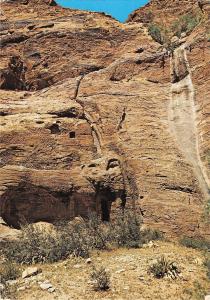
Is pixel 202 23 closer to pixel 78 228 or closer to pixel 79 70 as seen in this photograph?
pixel 79 70

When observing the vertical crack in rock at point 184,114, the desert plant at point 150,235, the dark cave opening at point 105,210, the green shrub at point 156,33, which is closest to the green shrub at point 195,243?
the desert plant at point 150,235

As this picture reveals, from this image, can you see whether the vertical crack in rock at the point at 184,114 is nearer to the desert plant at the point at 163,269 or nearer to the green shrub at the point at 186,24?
the green shrub at the point at 186,24

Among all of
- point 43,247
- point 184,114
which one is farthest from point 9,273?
point 184,114

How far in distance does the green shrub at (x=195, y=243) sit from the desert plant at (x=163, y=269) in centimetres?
263

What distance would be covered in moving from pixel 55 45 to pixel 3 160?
8.46 metres

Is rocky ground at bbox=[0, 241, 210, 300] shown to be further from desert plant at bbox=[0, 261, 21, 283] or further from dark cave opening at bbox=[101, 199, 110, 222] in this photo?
dark cave opening at bbox=[101, 199, 110, 222]

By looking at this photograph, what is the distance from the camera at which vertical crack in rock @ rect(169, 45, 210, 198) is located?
18812 millimetres

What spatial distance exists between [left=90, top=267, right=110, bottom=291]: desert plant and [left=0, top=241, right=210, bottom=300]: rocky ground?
13cm

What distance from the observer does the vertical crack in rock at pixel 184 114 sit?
18.8m

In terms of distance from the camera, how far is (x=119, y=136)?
65.7 ft

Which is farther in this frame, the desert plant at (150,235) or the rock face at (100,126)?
the rock face at (100,126)

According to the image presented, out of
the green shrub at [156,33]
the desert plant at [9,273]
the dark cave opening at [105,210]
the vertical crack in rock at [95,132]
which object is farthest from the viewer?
the green shrub at [156,33]

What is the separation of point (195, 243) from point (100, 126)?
21.2ft

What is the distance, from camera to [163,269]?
13.2m
